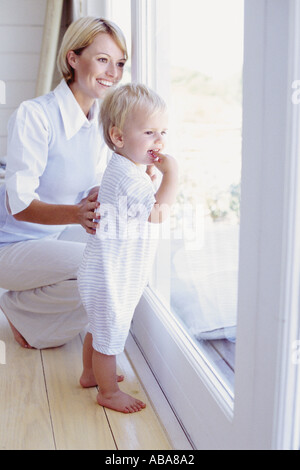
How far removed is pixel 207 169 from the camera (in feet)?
5.67

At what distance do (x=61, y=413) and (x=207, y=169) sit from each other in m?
0.84

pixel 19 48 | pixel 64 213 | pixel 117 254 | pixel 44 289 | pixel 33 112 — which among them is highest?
pixel 19 48

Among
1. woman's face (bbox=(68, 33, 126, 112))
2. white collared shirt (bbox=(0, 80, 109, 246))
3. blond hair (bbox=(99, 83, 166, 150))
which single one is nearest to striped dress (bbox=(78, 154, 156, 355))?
blond hair (bbox=(99, 83, 166, 150))

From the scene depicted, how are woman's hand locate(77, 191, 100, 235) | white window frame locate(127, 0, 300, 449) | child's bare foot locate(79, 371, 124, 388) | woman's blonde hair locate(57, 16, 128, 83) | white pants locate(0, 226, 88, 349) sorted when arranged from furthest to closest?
white pants locate(0, 226, 88, 349) → woman's blonde hair locate(57, 16, 128, 83) → child's bare foot locate(79, 371, 124, 388) → woman's hand locate(77, 191, 100, 235) → white window frame locate(127, 0, 300, 449)

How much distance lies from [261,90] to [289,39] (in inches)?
4.6

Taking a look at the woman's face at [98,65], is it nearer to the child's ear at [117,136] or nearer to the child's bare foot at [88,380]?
the child's ear at [117,136]

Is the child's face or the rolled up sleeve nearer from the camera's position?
the child's face

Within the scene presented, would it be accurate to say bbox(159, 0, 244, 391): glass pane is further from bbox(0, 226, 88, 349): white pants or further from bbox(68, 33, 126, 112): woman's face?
bbox(0, 226, 88, 349): white pants

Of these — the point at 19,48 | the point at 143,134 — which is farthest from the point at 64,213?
the point at 19,48

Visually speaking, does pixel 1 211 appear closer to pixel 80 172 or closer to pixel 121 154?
pixel 80 172

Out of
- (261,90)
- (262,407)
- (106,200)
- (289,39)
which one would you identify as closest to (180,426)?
(262,407)

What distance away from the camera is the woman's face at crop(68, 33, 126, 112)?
1963 millimetres

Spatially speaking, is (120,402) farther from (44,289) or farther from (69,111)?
(69,111)

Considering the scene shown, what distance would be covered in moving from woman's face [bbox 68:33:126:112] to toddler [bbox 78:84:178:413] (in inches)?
16.7
